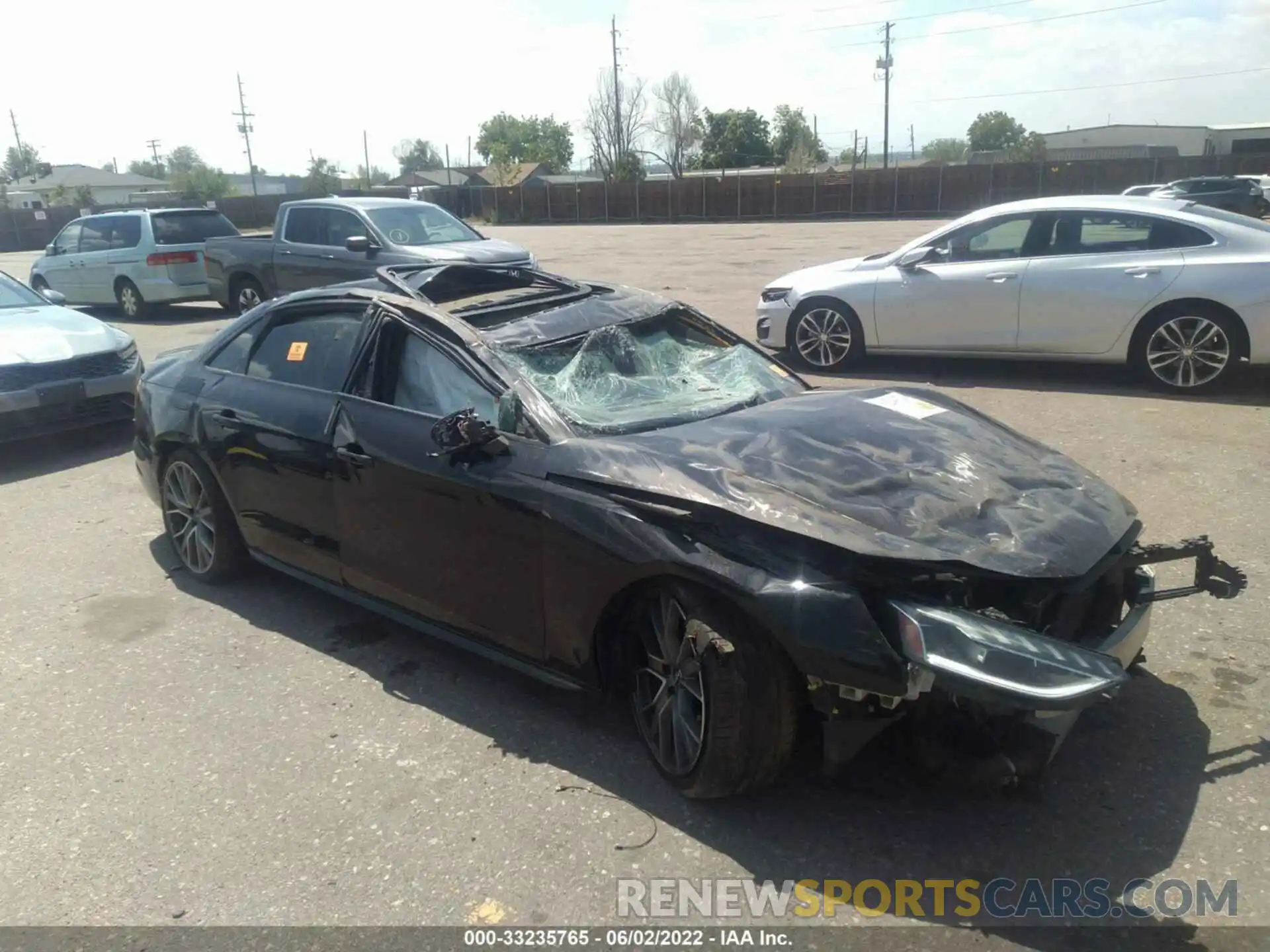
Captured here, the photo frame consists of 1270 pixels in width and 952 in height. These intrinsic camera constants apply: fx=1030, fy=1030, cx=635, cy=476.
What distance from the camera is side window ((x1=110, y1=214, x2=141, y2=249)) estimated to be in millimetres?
16031

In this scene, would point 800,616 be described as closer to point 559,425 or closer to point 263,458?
point 559,425

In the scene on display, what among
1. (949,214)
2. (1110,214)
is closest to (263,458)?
(1110,214)

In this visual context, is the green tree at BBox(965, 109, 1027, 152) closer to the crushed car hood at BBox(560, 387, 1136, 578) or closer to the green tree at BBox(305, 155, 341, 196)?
the green tree at BBox(305, 155, 341, 196)

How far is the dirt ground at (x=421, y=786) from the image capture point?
9.71 ft

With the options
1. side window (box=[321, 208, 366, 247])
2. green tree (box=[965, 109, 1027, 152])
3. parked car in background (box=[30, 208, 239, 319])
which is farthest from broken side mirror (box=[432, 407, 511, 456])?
green tree (box=[965, 109, 1027, 152])

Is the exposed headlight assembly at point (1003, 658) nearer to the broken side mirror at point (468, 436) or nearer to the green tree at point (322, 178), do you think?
the broken side mirror at point (468, 436)

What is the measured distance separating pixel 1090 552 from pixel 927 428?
2.64 ft

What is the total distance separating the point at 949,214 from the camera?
132 ft

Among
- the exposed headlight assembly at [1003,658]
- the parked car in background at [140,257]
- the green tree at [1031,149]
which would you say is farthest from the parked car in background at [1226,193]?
the green tree at [1031,149]

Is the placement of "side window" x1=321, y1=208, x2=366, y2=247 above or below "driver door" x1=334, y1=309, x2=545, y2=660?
above

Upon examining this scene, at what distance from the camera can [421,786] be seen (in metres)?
3.46

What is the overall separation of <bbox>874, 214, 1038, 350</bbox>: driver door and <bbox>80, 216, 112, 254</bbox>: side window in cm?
1294

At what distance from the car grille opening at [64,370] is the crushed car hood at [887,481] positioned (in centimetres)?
609

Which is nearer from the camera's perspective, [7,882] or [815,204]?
[7,882]
